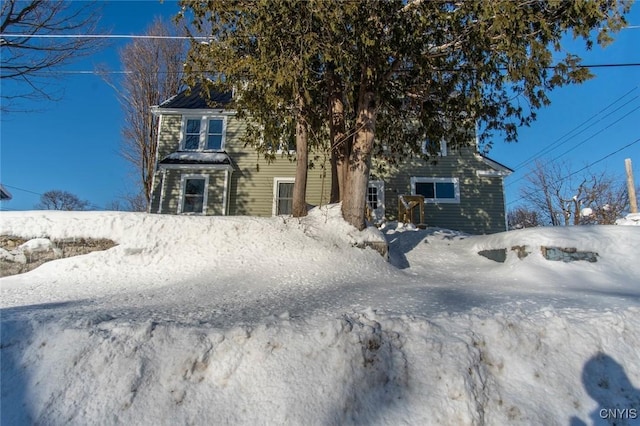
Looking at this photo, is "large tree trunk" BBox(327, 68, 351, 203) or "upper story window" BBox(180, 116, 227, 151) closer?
"large tree trunk" BBox(327, 68, 351, 203)

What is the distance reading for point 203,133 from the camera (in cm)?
1562

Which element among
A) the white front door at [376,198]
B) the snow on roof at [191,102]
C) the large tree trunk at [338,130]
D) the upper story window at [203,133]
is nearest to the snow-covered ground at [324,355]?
the large tree trunk at [338,130]

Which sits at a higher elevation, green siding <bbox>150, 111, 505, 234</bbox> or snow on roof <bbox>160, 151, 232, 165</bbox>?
snow on roof <bbox>160, 151, 232, 165</bbox>

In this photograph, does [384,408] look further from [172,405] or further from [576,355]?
[576,355]

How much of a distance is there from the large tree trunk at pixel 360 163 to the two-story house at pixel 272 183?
23.5 ft

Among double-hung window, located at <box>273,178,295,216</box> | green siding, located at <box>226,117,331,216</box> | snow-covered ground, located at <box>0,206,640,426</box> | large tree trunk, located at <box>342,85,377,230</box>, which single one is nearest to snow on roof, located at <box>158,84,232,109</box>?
green siding, located at <box>226,117,331,216</box>

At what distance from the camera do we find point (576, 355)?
3344 millimetres

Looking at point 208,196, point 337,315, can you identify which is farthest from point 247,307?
point 208,196

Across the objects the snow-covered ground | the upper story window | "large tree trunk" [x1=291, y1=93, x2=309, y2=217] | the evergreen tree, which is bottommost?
the snow-covered ground

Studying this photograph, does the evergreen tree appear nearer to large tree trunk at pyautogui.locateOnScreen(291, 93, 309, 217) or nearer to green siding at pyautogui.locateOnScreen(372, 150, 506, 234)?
large tree trunk at pyautogui.locateOnScreen(291, 93, 309, 217)

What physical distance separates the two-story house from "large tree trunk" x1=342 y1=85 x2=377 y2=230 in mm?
7151

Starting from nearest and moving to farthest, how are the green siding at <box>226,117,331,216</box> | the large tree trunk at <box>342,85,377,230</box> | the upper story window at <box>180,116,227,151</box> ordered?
the large tree trunk at <box>342,85,377,230</box>
the green siding at <box>226,117,331,216</box>
the upper story window at <box>180,116,227,151</box>

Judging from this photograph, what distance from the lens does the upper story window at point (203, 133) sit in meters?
15.6

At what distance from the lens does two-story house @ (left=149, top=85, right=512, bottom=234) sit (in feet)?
48.5
